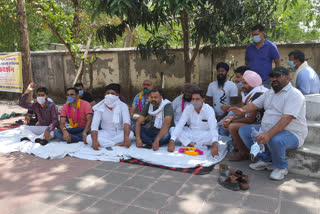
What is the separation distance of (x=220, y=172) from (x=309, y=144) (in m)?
1.39

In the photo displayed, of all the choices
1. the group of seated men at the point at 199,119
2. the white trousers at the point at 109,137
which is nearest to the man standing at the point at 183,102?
the group of seated men at the point at 199,119

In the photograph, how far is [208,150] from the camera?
4.70 m

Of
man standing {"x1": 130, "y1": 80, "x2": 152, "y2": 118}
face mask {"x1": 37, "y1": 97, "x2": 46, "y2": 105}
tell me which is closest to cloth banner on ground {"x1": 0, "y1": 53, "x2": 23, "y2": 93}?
face mask {"x1": 37, "y1": 97, "x2": 46, "y2": 105}

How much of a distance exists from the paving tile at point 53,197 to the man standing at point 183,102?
105 inches

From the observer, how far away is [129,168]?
13.4 ft

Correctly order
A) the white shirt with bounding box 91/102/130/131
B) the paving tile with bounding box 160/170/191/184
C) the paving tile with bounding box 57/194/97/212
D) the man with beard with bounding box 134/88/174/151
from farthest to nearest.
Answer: the white shirt with bounding box 91/102/130/131, the man with beard with bounding box 134/88/174/151, the paving tile with bounding box 160/170/191/184, the paving tile with bounding box 57/194/97/212

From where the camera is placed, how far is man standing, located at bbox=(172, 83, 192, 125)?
209 inches

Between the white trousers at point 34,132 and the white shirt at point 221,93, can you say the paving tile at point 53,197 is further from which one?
the white shirt at point 221,93

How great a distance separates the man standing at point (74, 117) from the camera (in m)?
5.25

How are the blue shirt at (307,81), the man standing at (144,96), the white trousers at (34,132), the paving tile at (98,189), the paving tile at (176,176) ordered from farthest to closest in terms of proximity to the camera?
the man standing at (144,96), the white trousers at (34,132), the blue shirt at (307,81), the paving tile at (176,176), the paving tile at (98,189)

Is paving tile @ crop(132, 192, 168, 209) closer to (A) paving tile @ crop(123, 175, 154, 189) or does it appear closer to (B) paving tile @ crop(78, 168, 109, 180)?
(A) paving tile @ crop(123, 175, 154, 189)

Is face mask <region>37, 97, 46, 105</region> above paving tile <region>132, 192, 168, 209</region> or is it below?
above

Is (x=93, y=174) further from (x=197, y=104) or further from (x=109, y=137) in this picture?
(x=197, y=104)

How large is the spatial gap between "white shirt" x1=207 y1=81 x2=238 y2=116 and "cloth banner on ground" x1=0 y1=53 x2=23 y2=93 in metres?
6.20
